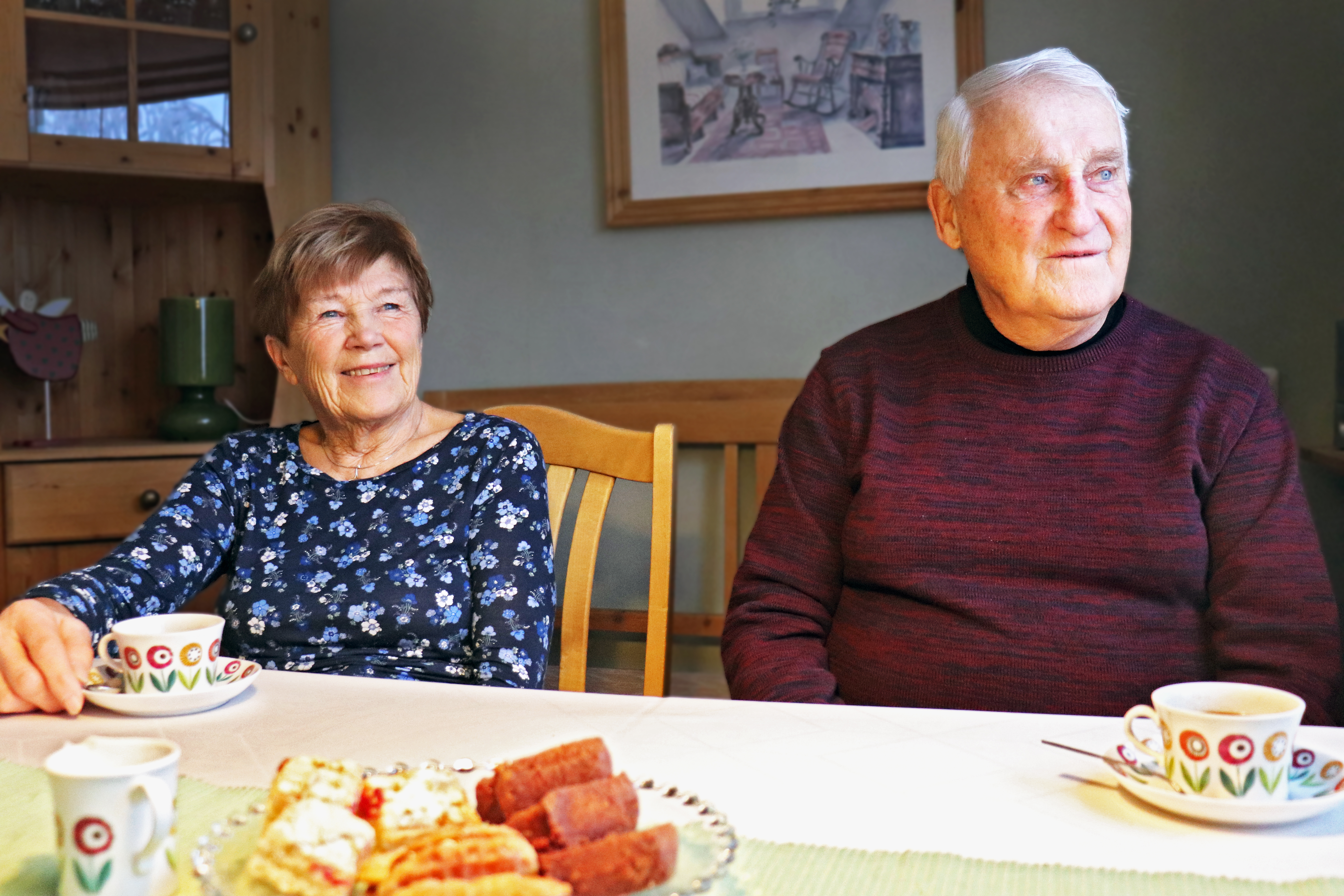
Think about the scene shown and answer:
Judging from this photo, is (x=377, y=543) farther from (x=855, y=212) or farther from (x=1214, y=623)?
(x=855, y=212)

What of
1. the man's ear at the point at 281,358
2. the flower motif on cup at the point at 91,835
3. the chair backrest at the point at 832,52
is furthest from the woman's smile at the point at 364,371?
the chair backrest at the point at 832,52

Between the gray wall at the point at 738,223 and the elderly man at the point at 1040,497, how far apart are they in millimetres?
1084

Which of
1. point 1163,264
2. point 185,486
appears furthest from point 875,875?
point 1163,264

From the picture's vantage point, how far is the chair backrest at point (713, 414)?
101 inches

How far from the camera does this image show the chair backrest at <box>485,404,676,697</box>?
1.51 m

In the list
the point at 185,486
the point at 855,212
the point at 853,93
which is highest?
the point at 853,93

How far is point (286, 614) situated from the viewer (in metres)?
1.37

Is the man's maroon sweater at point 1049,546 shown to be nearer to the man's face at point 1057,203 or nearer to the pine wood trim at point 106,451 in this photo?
the man's face at point 1057,203

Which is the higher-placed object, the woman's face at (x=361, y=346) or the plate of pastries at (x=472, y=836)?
the woman's face at (x=361, y=346)

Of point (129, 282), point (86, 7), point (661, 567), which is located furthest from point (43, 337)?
point (661, 567)

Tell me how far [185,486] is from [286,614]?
0.22 meters

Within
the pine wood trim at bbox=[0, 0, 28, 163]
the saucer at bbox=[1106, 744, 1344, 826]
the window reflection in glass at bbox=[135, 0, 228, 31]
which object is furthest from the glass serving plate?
the window reflection in glass at bbox=[135, 0, 228, 31]

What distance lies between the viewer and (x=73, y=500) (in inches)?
102

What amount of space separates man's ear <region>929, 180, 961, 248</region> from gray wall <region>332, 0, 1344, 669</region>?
39.9 inches
